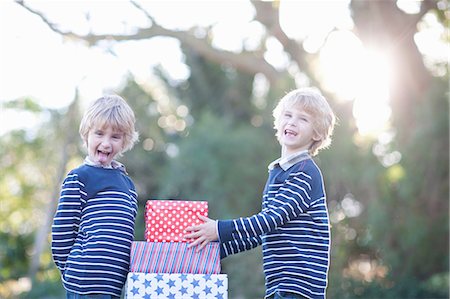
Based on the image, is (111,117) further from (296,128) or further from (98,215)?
(296,128)

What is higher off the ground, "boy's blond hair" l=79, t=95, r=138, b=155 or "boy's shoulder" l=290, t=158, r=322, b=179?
"boy's blond hair" l=79, t=95, r=138, b=155

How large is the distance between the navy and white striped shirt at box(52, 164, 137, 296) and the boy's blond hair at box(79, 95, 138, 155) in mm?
192

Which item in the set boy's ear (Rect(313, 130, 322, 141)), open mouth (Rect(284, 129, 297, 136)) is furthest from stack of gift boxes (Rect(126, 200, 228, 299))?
boy's ear (Rect(313, 130, 322, 141))

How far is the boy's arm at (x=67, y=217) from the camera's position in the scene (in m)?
3.67

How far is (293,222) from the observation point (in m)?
3.75

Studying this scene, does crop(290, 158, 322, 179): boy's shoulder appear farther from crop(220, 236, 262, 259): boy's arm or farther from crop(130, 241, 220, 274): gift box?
crop(130, 241, 220, 274): gift box

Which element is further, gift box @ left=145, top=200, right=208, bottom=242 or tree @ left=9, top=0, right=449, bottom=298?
tree @ left=9, top=0, right=449, bottom=298

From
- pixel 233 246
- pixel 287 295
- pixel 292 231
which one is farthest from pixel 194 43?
pixel 287 295

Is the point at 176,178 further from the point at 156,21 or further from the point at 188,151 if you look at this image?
the point at 156,21

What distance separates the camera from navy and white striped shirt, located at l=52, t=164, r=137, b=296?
3592 millimetres

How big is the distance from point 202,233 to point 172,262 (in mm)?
190

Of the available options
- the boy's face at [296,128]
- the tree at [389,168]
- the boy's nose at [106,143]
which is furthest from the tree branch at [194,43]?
the boy's face at [296,128]

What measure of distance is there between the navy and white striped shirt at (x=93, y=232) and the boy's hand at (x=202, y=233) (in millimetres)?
310

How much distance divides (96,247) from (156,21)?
11.0 metres
